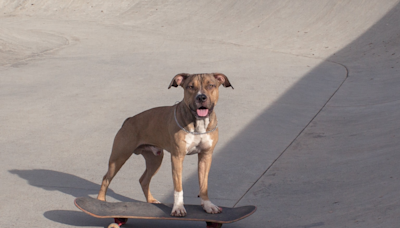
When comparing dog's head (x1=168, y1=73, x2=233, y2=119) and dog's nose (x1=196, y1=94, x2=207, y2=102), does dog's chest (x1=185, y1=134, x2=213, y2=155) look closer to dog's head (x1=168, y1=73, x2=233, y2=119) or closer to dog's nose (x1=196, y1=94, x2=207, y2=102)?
dog's head (x1=168, y1=73, x2=233, y2=119)

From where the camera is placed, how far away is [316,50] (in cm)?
1414

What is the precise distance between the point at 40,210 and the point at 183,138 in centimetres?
189

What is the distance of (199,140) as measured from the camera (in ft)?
14.8

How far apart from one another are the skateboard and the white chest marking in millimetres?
596

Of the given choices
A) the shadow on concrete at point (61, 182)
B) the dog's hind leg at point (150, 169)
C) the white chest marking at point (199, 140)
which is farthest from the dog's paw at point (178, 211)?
the shadow on concrete at point (61, 182)

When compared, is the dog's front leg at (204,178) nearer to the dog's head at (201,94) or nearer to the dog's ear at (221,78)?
the dog's head at (201,94)

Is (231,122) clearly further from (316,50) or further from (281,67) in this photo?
(316,50)

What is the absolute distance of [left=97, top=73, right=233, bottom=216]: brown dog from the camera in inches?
171

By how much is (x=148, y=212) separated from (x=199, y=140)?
828 millimetres

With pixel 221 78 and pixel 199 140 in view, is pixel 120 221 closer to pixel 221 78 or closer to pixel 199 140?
pixel 199 140

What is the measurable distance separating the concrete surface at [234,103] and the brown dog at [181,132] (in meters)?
0.61

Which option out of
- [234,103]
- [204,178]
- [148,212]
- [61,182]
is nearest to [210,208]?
[204,178]

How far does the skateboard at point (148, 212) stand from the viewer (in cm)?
447

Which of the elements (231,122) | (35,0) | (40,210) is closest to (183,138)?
(40,210)
